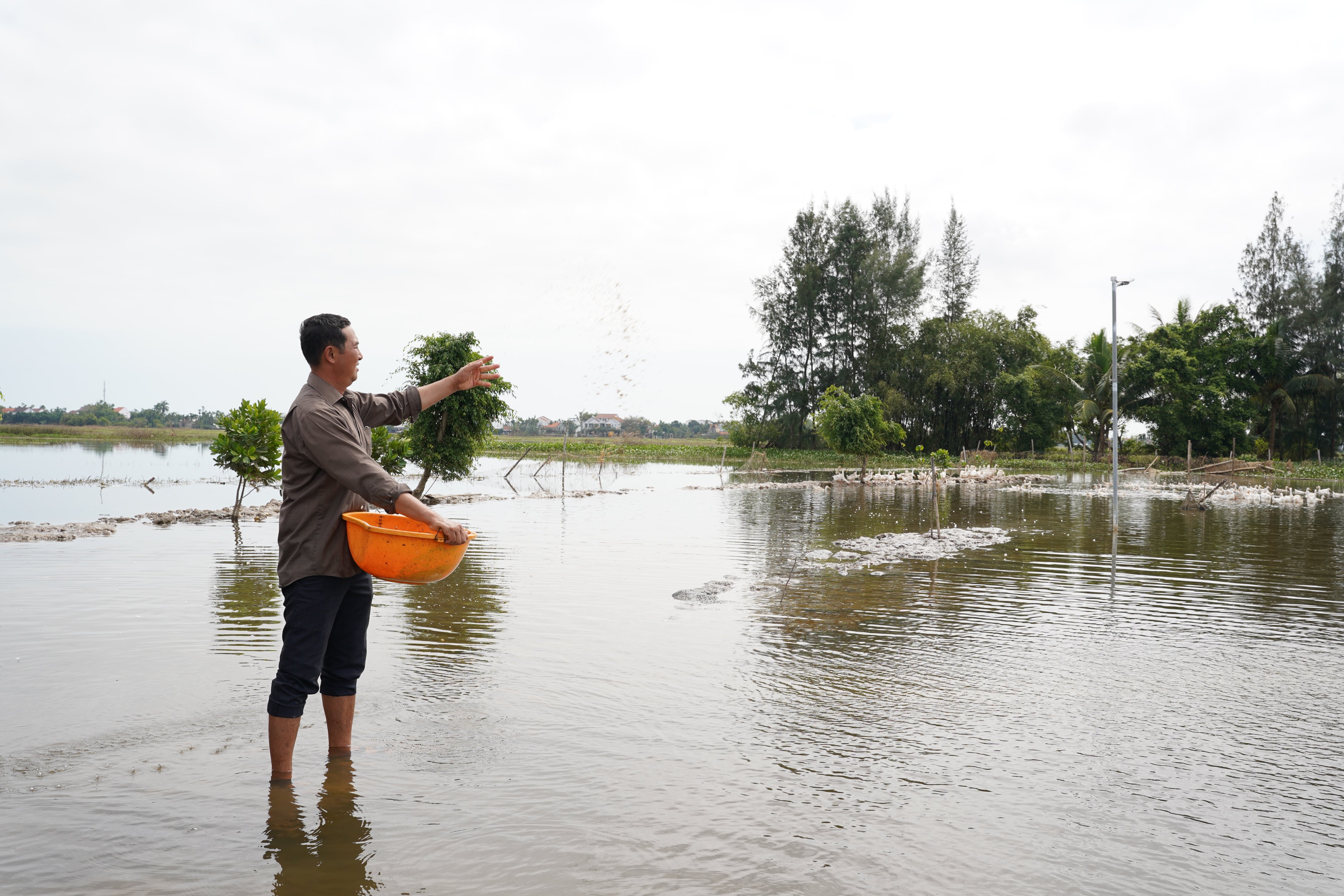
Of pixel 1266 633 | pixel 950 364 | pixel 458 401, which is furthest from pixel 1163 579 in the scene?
pixel 950 364

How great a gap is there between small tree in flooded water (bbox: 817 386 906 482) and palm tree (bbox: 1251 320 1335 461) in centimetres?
2583

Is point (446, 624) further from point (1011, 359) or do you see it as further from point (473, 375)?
point (1011, 359)

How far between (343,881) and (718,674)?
3.02 metres

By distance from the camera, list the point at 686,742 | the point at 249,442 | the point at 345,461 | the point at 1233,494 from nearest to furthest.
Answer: the point at 345,461, the point at 686,742, the point at 249,442, the point at 1233,494

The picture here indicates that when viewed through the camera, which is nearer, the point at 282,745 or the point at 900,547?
the point at 282,745

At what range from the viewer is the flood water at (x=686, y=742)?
9.96 ft

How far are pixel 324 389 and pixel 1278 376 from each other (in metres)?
52.5

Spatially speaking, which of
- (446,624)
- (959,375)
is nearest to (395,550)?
(446,624)

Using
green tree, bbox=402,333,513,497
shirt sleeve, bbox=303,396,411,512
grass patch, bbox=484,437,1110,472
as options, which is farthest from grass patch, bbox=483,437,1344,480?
shirt sleeve, bbox=303,396,411,512

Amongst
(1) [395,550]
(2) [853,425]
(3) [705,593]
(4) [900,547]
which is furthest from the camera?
(2) [853,425]

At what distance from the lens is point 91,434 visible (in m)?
60.5

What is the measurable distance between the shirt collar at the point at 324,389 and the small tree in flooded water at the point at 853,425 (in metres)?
26.9

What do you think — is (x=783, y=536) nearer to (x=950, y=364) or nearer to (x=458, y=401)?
(x=458, y=401)

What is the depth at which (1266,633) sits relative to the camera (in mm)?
7078
